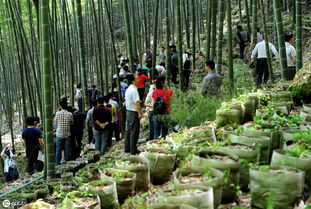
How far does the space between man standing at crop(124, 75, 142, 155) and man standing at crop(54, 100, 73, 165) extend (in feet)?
3.75

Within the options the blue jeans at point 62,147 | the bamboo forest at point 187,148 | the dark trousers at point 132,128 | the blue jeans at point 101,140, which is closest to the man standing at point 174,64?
the bamboo forest at point 187,148

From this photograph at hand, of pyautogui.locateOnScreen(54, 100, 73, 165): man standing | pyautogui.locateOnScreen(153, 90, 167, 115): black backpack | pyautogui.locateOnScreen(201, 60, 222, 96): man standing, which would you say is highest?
pyautogui.locateOnScreen(201, 60, 222, 96): man standing

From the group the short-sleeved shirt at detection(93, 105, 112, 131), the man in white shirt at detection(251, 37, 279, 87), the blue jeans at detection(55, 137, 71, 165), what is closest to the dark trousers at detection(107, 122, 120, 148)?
the short-sleeved shirt at detection(93, 105, 112, 131)

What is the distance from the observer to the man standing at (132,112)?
233 inches

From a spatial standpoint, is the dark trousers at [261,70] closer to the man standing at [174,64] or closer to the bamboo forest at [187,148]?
the bamboo forest at [187,148]

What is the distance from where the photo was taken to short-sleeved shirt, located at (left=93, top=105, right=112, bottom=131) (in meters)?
7.06

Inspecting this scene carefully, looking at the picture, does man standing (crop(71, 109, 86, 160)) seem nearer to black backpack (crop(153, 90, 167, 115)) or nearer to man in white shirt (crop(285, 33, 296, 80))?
black backpack (crop(153, 90, 167, 115))

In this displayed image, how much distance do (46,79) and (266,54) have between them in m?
4.76

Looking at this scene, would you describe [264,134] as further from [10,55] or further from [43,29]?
[10,55]

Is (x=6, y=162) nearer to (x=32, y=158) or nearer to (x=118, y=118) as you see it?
(x=32, y=158)

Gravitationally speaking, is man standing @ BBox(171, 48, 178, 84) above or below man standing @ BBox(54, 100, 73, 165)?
above

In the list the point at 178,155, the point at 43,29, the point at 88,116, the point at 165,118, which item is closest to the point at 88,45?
the point at 88,116

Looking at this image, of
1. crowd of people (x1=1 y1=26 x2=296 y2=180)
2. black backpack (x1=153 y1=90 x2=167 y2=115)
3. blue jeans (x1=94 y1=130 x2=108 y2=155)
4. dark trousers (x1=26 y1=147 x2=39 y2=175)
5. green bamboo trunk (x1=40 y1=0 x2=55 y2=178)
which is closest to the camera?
green bamboo trunk (x1=40 y1=0 x2=55 y2=178)

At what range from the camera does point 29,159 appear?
23.0 ft
